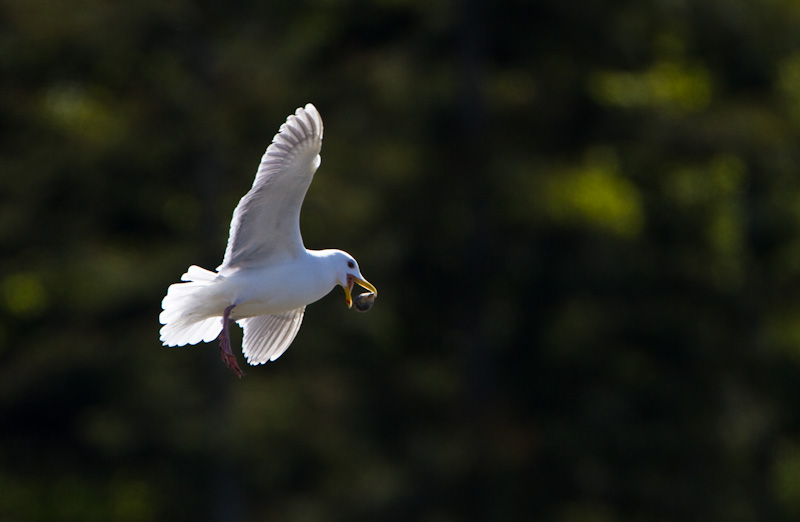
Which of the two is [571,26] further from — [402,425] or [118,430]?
[118,430]

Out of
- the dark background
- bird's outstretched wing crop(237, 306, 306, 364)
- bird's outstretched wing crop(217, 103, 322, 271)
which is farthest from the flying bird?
the dark background

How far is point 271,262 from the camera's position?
22.5 ft

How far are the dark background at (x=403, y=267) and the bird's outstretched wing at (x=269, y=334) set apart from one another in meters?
4.78

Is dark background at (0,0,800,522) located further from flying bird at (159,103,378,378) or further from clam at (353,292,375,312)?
flying bird at (159,103,378,378)

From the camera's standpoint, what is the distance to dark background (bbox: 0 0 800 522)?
12914 mm

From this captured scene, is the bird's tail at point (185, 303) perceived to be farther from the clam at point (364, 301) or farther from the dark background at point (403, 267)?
the dark background at point (403, 267)

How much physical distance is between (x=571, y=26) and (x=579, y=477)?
4.34 meters

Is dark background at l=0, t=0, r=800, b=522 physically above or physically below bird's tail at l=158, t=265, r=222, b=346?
above

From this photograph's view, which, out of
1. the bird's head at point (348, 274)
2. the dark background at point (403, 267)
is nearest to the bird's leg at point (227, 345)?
the bird's head at point (348, 274)

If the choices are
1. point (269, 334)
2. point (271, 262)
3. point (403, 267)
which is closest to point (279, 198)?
point (271, 262)

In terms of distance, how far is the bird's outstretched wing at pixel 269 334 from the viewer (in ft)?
24.2

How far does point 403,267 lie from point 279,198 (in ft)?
26.7

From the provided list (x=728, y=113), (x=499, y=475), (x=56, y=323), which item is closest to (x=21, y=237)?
(x=56, y=323)

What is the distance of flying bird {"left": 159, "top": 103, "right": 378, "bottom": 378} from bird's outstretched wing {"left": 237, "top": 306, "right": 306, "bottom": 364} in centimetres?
42
